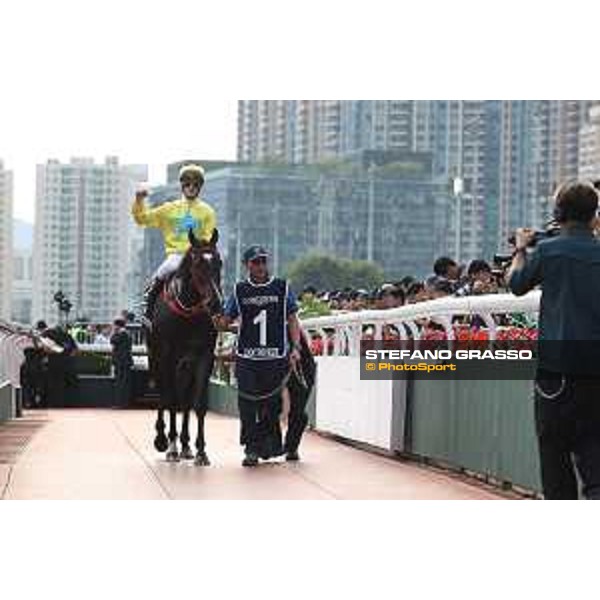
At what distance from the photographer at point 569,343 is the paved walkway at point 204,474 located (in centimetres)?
268

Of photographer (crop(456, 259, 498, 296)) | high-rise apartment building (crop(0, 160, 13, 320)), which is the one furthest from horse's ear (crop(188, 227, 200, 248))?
photographer (crop(456, 259, 498, 296))

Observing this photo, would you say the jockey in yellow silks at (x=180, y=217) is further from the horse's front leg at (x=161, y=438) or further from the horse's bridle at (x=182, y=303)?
the horse's front leg at (x=161, y=438)

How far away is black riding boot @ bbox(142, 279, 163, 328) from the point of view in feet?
45.6

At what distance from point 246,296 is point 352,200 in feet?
4.71

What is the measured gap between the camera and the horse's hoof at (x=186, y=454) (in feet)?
45.2

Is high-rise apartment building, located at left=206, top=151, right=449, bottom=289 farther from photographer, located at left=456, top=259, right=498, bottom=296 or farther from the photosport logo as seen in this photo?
the photosport logo

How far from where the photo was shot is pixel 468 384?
1206 centimetres

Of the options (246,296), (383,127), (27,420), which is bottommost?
(27,420)

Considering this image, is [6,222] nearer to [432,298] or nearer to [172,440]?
[172,440]

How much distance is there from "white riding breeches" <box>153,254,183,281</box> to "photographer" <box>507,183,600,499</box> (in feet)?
16.8
